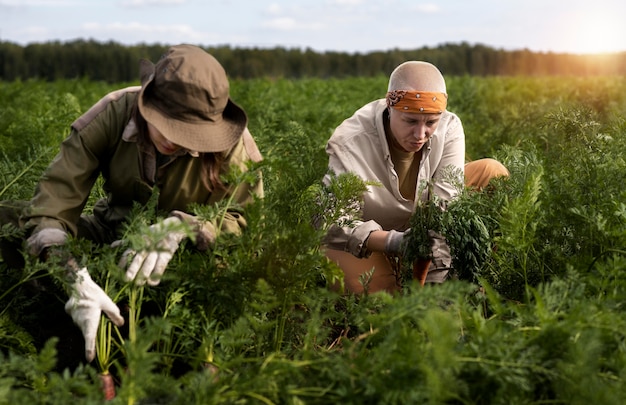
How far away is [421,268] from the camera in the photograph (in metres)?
4.17

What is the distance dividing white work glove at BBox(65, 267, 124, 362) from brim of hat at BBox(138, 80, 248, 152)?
2.07ft

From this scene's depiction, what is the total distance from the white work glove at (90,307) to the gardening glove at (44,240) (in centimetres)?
28

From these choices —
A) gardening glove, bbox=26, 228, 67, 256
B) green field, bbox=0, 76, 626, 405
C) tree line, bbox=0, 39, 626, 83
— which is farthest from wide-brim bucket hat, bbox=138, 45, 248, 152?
tree line, bbox=0, 39, 626, 83

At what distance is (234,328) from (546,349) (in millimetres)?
1064

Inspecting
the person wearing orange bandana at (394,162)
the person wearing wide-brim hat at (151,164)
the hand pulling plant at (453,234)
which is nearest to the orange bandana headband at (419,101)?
the person wearing orange bandana at (394,162)

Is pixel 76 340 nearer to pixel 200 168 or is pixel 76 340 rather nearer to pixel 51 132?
pixel 200 168

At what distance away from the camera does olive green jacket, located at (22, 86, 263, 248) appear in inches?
140

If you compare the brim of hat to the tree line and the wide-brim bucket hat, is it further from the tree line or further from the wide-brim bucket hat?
the tree line

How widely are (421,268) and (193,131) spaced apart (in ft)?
4.78

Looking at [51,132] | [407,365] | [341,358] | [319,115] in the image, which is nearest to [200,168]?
[341,358]

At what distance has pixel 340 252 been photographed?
16.1 feet

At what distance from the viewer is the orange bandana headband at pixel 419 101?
169 inches

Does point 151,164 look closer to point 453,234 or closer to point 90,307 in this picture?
point 90,307

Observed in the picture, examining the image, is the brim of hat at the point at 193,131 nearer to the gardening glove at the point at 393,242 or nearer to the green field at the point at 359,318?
the green field at the point at 359,318
